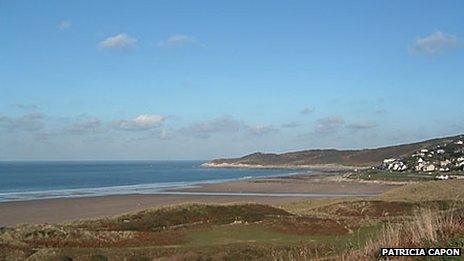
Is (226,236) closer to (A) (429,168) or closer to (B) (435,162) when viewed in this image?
(A) (429,168)

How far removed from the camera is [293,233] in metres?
30.1

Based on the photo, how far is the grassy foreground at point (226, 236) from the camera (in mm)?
14570

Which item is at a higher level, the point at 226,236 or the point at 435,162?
the point at 435,162

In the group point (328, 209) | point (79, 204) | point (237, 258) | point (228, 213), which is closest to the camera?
point (237, 258)

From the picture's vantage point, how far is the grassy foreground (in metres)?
14.6

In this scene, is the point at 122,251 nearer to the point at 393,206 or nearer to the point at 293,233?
the point at 293,233

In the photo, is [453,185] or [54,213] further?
[453,185]

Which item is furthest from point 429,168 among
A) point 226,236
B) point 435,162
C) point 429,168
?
point 226,236

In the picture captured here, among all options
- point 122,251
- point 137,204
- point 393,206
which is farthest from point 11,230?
point 137,204

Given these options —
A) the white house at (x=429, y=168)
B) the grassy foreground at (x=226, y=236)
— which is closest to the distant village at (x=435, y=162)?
the white house at (x=429, y=168)

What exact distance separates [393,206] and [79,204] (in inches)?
1390

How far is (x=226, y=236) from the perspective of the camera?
29.6 m

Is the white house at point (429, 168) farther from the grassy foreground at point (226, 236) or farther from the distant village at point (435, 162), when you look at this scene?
the grassy foreground at point (226, 236)

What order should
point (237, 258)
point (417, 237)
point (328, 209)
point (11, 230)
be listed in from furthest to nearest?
point (328, 209)
point (11, 230)
point (237, 258)
point (417, 237)
